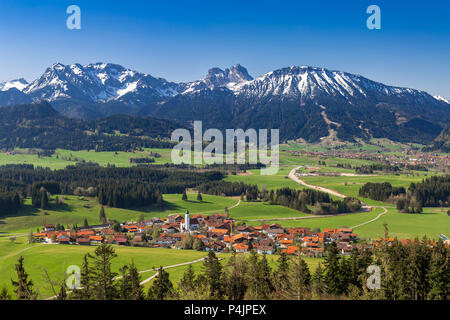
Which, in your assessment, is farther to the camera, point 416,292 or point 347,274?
point 347,274

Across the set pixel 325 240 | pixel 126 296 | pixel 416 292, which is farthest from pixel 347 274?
pixel 325 240

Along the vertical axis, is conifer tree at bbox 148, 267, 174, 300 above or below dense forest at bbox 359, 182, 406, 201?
above

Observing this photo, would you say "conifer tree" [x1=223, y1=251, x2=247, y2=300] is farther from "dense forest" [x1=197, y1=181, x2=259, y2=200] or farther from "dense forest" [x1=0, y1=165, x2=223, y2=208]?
"dense forest" [x1=197, y1=181, x2=259, y2=200]

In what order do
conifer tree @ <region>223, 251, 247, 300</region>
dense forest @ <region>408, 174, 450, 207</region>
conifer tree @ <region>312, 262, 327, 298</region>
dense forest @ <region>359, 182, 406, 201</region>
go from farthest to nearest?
dense forest @ <region>359, 182, 406, 201</region> < dense forest @ <region>408, 174, 450, 207</region> < conifer tree @ <region>312, 262, 327, 298</region> < conifer tree @ <region>223, 251, 247, 300</region>

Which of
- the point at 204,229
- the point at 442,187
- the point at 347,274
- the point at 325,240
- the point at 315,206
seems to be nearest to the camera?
the point at 347,274

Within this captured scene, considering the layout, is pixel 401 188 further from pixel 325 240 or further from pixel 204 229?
pixel 204 229

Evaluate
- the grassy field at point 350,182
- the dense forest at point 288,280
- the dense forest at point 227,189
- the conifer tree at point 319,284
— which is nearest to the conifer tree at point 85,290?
the dense forest at point 288,280

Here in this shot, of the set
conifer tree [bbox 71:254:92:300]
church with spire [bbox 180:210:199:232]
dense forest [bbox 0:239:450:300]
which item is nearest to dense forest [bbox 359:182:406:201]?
church with spire [bbox 180:210:199:232]
